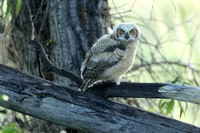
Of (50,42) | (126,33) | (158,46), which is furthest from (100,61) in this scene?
(158,46)

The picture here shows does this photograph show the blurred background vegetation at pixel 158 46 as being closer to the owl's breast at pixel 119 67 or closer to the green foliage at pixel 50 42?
→ the green foliage at pixel 50 42

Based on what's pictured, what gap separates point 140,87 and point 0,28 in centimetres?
213

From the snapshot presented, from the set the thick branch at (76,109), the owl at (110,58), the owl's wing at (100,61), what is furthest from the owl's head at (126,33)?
the thick branch at (76,109)

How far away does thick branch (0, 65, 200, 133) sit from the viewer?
2.19 metres

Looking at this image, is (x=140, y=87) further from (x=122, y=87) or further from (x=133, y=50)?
(x=133, y=50)

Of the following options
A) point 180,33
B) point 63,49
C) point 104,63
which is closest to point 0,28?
point 63,49

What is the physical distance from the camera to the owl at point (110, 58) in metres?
2.61

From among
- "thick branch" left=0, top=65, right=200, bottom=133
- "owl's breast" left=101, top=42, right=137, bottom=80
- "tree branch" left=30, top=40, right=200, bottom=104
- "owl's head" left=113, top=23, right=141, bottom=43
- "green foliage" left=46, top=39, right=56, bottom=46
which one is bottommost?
"thick branch" left=0, top=65, right=200, bottom=133

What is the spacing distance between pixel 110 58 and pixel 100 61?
80 mm

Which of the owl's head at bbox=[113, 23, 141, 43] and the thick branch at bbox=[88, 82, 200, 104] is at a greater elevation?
the owl's head at bbox=[113, 23, 141, 43]

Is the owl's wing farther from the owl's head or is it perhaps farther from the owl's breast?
the owl's head

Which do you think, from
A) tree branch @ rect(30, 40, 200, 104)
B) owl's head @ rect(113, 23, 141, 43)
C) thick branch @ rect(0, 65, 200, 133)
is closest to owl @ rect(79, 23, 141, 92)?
owl's head @ rect(113, 23, 141, 43)

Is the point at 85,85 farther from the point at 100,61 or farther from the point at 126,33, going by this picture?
the point at 126,33

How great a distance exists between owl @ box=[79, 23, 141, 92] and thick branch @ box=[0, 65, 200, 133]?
0.25 m
